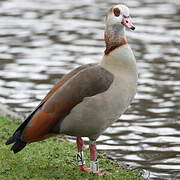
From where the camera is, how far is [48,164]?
24.8 feet

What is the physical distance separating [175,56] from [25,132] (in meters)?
8.89

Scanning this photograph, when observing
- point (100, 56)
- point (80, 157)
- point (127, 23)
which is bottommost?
point (100, 56)

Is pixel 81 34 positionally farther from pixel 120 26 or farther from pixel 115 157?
pixel 120 26

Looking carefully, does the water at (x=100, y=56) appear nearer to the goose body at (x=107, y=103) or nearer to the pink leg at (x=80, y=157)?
the pink leg at (x=80, y=157)

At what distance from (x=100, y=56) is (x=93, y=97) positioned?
27.4 ft

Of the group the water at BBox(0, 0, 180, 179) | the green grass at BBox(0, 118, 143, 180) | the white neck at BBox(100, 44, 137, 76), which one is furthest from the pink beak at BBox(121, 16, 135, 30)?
the water at BBox(0, 0, 180, 179)

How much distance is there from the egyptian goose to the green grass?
46 centimetres

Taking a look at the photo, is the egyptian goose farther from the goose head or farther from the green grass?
the green grass

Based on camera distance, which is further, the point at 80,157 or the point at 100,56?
the point at 100,56

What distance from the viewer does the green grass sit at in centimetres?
700

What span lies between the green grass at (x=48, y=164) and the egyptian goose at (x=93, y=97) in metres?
0.46

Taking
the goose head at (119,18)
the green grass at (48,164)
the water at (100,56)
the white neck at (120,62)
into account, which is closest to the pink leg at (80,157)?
the green grass at (48,164)

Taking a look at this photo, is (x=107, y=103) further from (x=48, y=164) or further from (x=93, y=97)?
(x=48, y=164)

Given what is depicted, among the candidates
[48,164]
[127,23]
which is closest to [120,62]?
[127,23]
